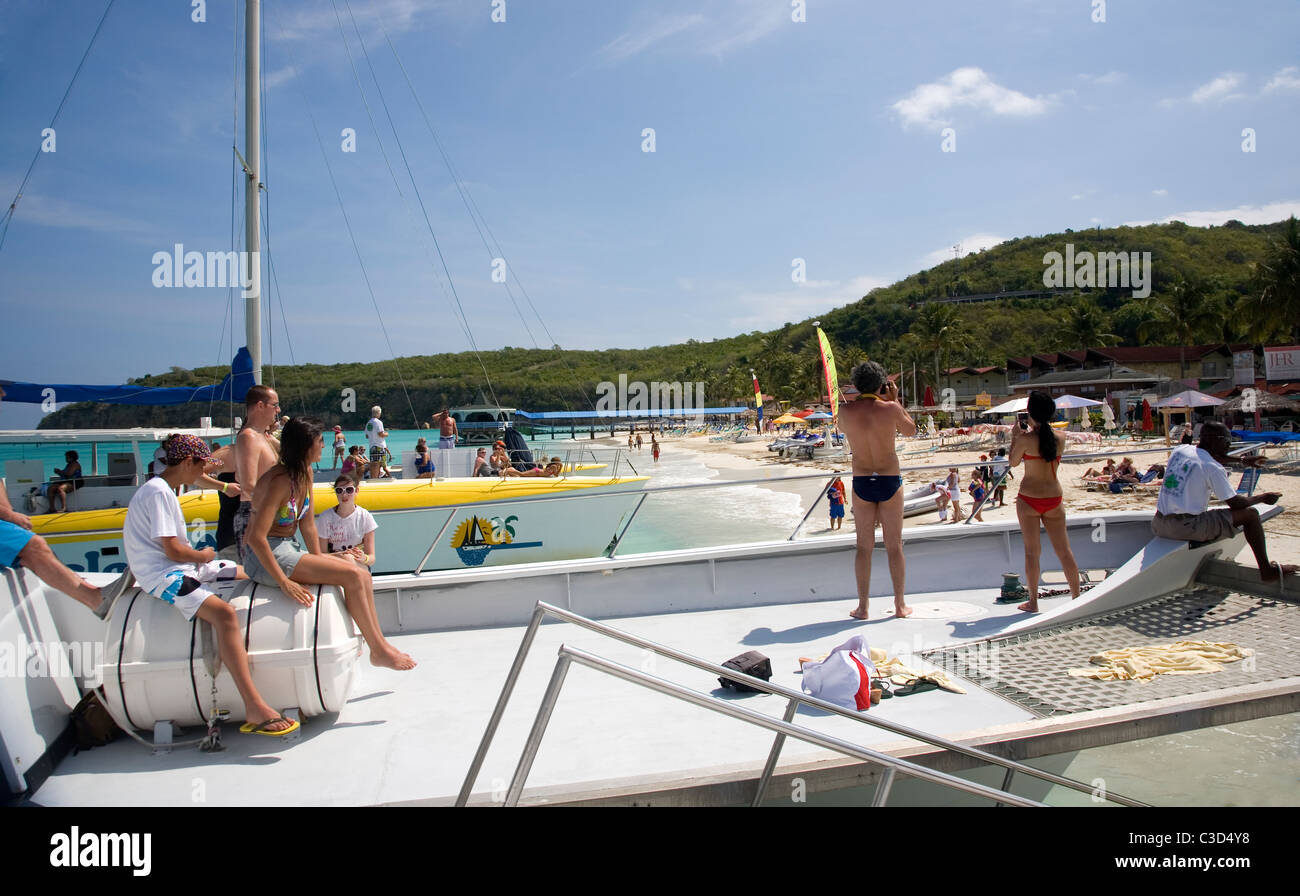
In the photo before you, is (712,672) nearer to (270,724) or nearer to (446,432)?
(270,724)

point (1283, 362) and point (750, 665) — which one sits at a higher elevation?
point (1283, 362)

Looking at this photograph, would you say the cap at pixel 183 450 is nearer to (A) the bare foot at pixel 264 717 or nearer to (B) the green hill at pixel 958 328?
(A) the bare foot at pixel 264 717

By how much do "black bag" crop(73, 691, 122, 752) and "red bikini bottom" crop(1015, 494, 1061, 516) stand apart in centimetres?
537

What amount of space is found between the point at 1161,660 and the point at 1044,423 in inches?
65.2

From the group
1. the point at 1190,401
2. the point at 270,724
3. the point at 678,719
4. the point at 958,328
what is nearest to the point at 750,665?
the point at 678,719

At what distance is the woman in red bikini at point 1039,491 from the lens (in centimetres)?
518

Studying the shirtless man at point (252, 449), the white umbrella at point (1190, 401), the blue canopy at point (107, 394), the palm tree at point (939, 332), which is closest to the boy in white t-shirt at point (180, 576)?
the shirtless man at point (252, 449)

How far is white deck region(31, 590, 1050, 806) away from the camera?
3.09 metres

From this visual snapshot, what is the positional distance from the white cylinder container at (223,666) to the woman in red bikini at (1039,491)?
4362mm

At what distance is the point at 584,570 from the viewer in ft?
19.0

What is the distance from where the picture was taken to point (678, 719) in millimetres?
3734

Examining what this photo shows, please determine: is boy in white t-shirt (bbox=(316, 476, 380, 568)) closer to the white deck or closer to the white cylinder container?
the white deck
